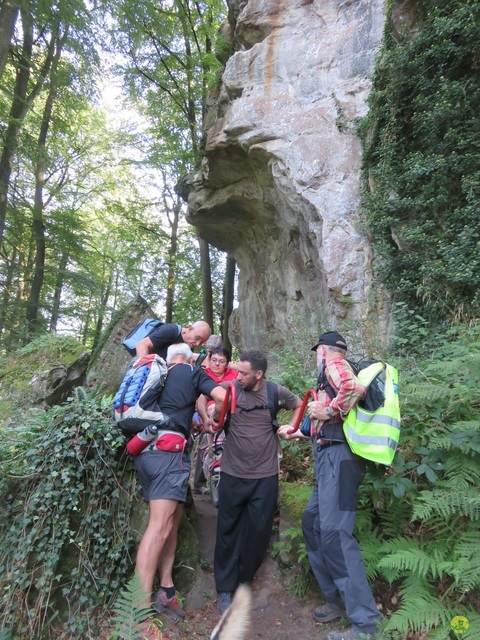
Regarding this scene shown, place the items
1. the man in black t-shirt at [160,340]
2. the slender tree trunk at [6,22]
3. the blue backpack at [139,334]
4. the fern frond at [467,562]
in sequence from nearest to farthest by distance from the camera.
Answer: the fern frond at [467,562] < the man in black t-shirt at [160,340] < the blue backpack at [139,334] < the slender tree trunk at [6,22]

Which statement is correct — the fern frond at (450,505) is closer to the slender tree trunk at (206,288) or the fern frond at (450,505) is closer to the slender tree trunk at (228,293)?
the slender tree trunk at (206,288)

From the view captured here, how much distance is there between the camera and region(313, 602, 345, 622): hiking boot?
3.13 meters

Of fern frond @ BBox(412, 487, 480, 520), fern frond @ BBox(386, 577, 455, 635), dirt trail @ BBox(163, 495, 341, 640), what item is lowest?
dirt trail @ BBox(163, 495, 341, 640)

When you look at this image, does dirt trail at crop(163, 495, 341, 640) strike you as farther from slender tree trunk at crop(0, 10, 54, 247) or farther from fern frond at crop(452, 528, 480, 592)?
slender tree trunk at crop(0, 10, 54, 247)

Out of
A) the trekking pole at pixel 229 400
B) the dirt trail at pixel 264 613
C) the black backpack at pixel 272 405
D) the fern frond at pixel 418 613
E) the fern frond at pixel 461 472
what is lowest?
the dirt trail at pixel 264 613

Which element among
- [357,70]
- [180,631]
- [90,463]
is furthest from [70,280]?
[180,631]

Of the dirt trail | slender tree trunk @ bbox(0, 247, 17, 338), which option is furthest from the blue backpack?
slender tree trunk @ bbox(0, 247, 17, 338)

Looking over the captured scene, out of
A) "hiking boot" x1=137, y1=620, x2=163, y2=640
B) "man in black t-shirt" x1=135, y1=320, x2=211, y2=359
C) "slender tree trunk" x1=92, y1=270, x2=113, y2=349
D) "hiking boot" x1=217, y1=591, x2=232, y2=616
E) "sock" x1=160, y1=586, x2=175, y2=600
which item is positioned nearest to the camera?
"hiking boot" x1=137, y1=620, x2=163, y2=640

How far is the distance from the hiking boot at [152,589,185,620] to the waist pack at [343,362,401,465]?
1985 mm

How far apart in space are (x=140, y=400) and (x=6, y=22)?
9.27m

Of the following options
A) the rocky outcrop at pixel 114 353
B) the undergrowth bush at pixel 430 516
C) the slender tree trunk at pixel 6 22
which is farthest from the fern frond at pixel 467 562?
the slender tree trunk at pixel 6 22

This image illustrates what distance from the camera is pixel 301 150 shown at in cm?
899

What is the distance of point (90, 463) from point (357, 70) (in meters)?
9.58

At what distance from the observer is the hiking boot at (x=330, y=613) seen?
313cm
